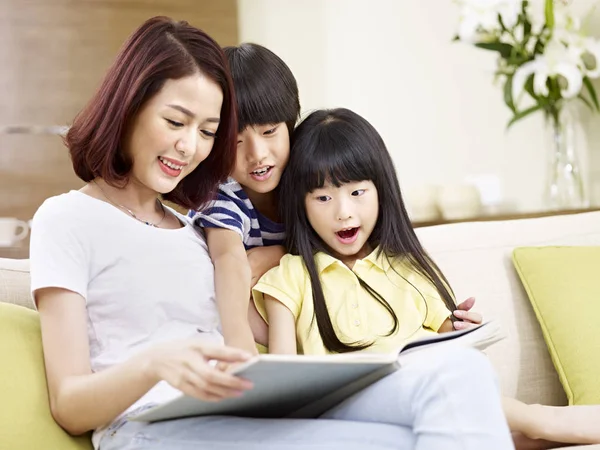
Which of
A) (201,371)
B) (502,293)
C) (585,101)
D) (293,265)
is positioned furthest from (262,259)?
(585,101)

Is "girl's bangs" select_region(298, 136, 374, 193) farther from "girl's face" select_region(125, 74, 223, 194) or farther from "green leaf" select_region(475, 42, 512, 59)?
"green leaf" select_region(475, 42, 512, 59)

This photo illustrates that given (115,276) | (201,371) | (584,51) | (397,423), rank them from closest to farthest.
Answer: (201,371) → (397,423) → (115,276) → (584,51)

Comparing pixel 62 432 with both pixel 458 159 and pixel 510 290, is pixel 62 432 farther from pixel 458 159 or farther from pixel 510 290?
pixel 458 159

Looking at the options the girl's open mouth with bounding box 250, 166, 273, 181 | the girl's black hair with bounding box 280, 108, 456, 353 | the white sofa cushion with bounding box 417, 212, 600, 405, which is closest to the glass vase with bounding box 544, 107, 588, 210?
the white sofa cushion with bounding box 417, 212, 600, 405

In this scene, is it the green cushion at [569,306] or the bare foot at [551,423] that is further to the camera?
the green cushion at [569,306]

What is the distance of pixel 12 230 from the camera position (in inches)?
142

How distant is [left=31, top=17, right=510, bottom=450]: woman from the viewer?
112 cm

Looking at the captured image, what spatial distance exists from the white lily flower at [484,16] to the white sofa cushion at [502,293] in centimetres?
108

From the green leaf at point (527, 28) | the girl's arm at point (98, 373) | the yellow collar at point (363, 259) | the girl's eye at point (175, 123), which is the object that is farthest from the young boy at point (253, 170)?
the green leaf at point (527, 28)

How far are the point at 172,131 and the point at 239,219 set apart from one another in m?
0.33

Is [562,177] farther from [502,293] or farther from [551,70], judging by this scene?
[502,293]

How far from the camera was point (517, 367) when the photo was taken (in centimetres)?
198

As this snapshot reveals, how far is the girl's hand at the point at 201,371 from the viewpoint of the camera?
1.01 metres

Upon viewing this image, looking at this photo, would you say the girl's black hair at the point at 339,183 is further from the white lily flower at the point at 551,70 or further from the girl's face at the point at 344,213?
the white lily flower at the point at 551,70
